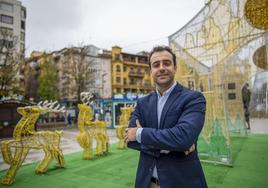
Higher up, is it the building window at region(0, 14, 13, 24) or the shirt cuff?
the building window at region(0, 14, 13, 24)

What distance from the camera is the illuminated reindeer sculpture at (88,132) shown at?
5258 mm

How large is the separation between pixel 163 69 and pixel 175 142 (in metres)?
0.49

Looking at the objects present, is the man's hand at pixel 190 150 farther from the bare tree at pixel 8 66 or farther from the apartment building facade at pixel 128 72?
the apartment building facade at pixel 128 72

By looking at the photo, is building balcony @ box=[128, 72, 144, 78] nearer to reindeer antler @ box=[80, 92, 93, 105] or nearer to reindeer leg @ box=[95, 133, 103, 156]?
reindeer antler @ box=[80, 92, 93, 105]

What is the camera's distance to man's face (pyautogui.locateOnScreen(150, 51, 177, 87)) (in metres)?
1.43

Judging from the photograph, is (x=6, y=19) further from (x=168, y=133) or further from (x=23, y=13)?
(x=168, y=133)

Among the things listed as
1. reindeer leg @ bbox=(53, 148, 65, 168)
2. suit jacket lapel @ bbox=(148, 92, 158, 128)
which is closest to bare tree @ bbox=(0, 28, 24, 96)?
reindeer leg @ bbox=(53, 148, 65, 168)

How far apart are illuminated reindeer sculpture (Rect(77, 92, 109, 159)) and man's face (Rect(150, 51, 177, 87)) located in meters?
4.07

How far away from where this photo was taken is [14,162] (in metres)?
3.81

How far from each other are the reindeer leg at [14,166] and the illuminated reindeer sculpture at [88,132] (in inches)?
59.4

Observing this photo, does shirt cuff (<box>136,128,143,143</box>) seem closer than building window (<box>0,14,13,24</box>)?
Yes

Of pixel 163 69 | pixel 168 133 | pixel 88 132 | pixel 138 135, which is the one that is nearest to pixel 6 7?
pixel 88 132

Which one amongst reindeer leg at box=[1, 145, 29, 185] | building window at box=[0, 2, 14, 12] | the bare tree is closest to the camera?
reindeer leg at box=[1, 145, 29, 185]

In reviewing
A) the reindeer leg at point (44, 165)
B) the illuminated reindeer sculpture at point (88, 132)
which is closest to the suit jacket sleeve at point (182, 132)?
the reindeer leg at point (44, 165)
